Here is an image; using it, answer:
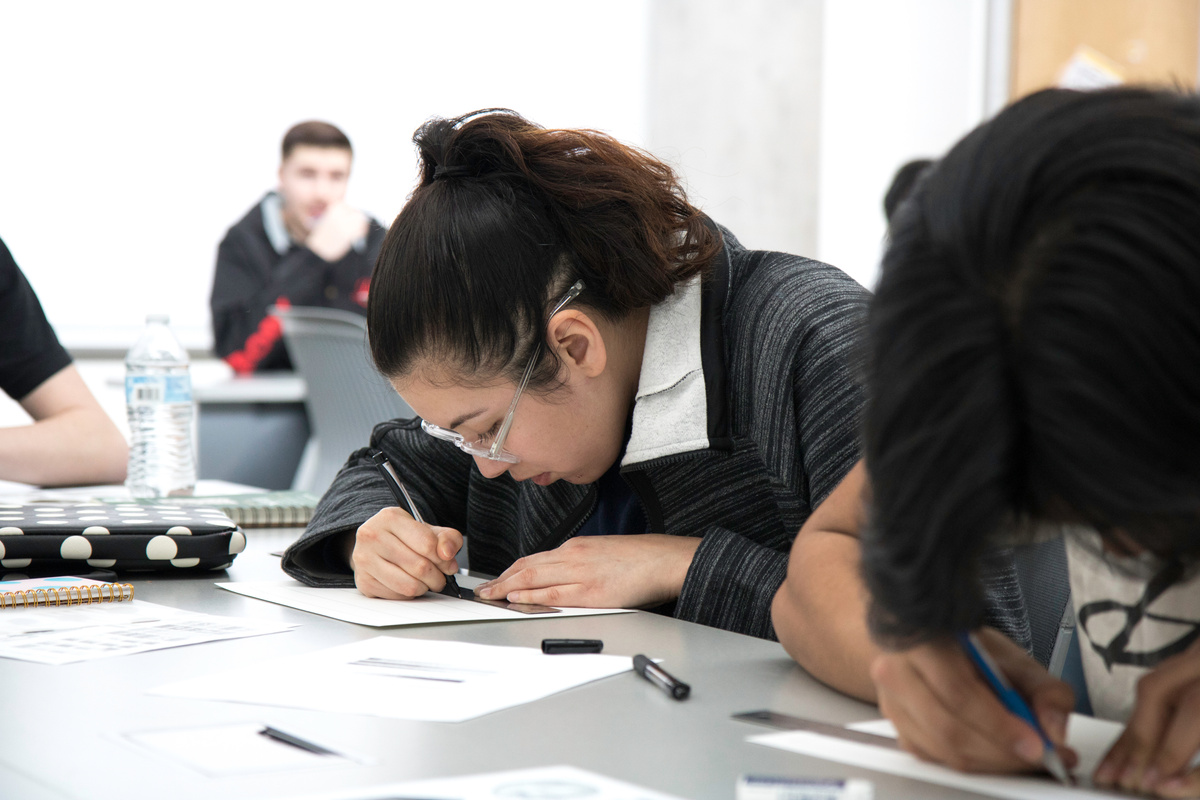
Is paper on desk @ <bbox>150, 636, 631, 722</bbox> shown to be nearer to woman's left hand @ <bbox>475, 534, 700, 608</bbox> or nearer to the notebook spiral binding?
woman's left hand @ <bbox>475, 534, 700, 608</bbox>

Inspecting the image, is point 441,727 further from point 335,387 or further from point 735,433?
point 335,387

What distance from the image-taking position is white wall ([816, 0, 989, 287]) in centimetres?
492

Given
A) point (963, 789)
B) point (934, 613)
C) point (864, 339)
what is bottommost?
point (963, 789)

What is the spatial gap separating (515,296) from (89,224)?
3816 mm

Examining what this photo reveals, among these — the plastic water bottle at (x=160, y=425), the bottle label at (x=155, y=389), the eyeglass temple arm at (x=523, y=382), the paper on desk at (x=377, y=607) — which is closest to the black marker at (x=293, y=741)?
the paper on desk at (x=377, y=607)

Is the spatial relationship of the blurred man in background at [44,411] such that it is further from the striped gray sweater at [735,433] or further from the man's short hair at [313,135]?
the man's short hair at [313,135]

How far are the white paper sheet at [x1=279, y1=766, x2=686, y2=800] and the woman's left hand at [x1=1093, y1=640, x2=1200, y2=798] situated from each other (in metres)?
0.24

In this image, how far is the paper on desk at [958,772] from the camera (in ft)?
2.10

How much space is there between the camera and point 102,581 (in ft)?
4.14

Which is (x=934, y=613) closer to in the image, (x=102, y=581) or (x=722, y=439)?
(x=722, y=439)

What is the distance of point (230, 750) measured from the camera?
2.31ft

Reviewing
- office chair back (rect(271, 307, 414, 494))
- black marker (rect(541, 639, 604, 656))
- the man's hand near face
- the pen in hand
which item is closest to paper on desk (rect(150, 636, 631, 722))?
black marker (rect(541, 639, 604, 656))

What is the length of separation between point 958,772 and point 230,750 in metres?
0.41

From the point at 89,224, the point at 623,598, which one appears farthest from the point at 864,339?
the point at 89,224
